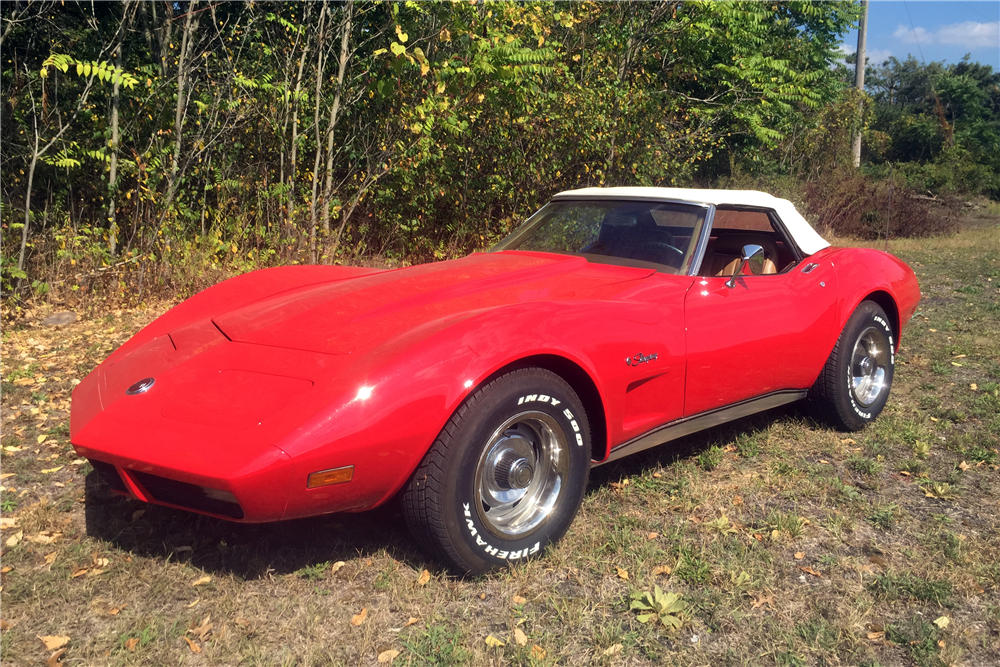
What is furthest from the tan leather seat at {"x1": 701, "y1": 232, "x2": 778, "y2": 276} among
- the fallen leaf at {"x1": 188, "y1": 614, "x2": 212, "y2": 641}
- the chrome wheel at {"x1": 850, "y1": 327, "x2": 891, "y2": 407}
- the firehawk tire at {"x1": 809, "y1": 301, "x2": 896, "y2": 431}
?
the fallen leaf at {"x1": 188, "y1": 614, "x2": 212, "y2": 641}

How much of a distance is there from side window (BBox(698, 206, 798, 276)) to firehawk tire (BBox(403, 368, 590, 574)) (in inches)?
66.3

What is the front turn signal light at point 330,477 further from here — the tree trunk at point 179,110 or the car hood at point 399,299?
the tree trunk at point 179,110

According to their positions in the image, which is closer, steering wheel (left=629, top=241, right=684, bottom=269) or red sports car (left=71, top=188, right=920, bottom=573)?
red sports car (left=71, top=188, right=920, bottom=573)

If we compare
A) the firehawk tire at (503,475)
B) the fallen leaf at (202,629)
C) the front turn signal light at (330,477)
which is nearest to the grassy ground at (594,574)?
the fallen leaf at (202,629)

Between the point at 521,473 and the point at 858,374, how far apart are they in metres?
2.74

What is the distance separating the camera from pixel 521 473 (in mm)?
2939

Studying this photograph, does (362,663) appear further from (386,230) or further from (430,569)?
(386,230)

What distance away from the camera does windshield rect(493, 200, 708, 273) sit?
386cm

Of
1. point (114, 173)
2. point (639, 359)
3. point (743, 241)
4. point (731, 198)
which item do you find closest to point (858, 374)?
point (743, 241)

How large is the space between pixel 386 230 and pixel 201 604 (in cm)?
747

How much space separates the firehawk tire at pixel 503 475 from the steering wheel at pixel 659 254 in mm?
1111

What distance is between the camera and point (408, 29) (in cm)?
855

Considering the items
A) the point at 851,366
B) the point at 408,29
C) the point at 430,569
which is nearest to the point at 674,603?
the point at 430,569

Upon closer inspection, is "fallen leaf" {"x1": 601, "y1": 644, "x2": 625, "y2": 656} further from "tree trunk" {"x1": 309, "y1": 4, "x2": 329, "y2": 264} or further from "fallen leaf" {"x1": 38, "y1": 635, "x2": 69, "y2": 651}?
"tree trunk" {"x1": 309, "y1": 4, "x2": 329, "y2": 264}
